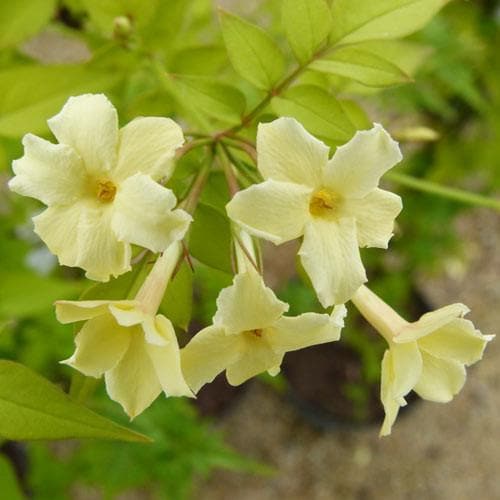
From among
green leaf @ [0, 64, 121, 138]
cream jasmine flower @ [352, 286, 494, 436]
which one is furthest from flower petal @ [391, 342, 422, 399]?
green leaf @ [0, 64, 121, 138]

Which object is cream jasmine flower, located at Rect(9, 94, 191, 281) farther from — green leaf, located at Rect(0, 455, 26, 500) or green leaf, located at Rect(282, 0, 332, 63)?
green leaf, located at Rect(0, 455, 26, 500)

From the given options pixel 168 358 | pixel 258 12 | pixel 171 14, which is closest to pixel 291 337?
pixel 168 358

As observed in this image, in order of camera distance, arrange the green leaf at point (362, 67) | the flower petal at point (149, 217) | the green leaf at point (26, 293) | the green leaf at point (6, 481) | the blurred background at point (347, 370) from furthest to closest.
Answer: the blurred background at point (347, 370), the green leaf at point (26, 293), the green leaf at point (6, 481), the green leaf at point (362, 67), the flower petal at point (149, 217)

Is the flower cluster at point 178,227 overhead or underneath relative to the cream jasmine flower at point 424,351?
overhead

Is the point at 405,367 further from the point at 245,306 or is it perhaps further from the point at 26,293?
Answer: the point at 26,293

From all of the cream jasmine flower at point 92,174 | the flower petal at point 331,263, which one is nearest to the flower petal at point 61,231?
the cream jasmine flower at point 92,174

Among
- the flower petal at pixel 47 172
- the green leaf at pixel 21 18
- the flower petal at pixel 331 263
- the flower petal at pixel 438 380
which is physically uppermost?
the flower petal at pixel 47 172

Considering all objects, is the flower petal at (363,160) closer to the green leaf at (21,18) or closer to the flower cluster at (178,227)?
the flower cluster at (178,227)

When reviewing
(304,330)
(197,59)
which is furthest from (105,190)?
(197,59)
